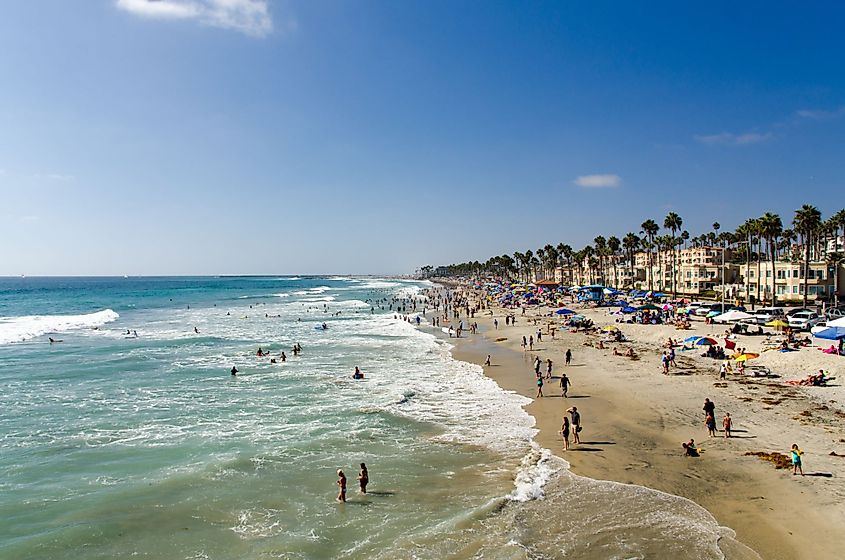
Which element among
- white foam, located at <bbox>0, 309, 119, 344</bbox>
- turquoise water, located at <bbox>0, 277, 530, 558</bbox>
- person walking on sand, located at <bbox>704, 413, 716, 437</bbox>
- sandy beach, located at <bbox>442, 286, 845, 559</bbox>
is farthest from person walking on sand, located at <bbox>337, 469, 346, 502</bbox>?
white foam, located at <bbox>0, 309, 119, 344</bbox>

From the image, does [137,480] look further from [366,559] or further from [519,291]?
[519,291]

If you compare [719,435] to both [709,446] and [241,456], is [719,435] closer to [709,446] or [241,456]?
[709,446]

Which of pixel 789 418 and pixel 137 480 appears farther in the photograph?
pixel 789 418

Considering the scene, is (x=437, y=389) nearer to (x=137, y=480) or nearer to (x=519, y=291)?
(x=137, y=480)

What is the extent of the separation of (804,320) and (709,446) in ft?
91.4

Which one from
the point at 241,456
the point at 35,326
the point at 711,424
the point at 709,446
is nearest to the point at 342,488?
the point at 241,456

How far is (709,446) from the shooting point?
51.8ft

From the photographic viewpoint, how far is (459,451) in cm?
1600

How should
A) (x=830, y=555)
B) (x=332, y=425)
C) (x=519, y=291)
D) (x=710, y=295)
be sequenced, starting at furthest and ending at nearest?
(x=519, y=291) → (x=710, y=295) → (x=332, y=425) → (x=830, y=555)

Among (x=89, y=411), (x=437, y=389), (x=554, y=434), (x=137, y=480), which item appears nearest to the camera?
(x=137, y=480)

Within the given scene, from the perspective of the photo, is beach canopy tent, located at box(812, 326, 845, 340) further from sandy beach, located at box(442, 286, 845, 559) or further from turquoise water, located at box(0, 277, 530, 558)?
turquoise water, located at box(0, 277, 530, 558)

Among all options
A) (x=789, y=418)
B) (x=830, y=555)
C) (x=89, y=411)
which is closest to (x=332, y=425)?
(x=89, y=411)

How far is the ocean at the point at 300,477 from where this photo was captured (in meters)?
10.8

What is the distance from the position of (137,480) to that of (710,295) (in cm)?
7369
